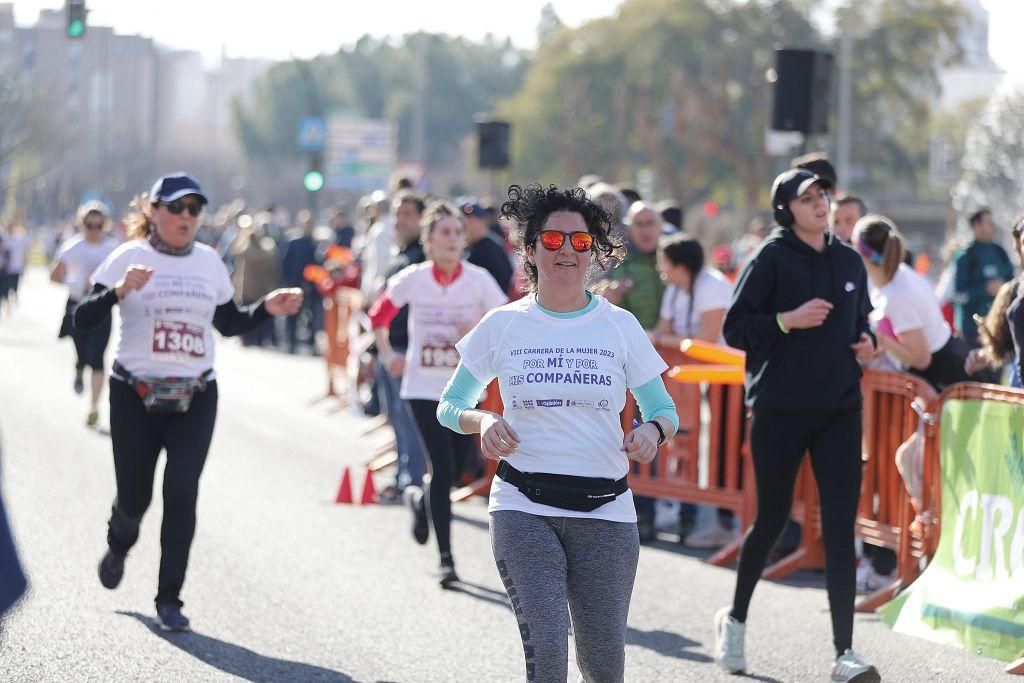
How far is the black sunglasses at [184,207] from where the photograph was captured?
7.81 metres

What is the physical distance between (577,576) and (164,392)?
121 inches

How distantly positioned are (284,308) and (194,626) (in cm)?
147

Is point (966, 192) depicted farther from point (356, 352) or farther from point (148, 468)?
point (148, 468)

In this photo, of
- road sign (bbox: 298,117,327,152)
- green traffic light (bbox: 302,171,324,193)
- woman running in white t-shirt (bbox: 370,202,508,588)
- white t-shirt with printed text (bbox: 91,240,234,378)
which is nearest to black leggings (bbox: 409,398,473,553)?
woman running in white t-shirt (bbox: 370,202,508,588)

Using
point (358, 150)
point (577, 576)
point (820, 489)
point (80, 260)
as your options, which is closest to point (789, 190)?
point (820, 489)

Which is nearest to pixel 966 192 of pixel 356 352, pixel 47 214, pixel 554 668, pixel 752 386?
pixel 356 352

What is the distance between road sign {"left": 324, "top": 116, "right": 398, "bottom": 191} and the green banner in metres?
52.2

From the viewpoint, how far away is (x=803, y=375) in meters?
6.92

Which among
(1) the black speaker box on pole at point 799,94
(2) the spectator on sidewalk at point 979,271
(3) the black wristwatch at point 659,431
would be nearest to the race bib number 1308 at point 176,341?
(3) the black wristwatch at point 659,431

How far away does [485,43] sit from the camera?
127125mm

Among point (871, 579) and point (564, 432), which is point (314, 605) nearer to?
point (871, 579)

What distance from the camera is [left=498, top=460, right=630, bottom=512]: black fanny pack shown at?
16.9 feet

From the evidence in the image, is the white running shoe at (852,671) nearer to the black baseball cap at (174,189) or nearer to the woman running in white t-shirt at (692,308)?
the black baseball cap at (174,189)

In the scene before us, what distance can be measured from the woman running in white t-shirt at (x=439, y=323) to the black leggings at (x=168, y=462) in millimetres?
1478
